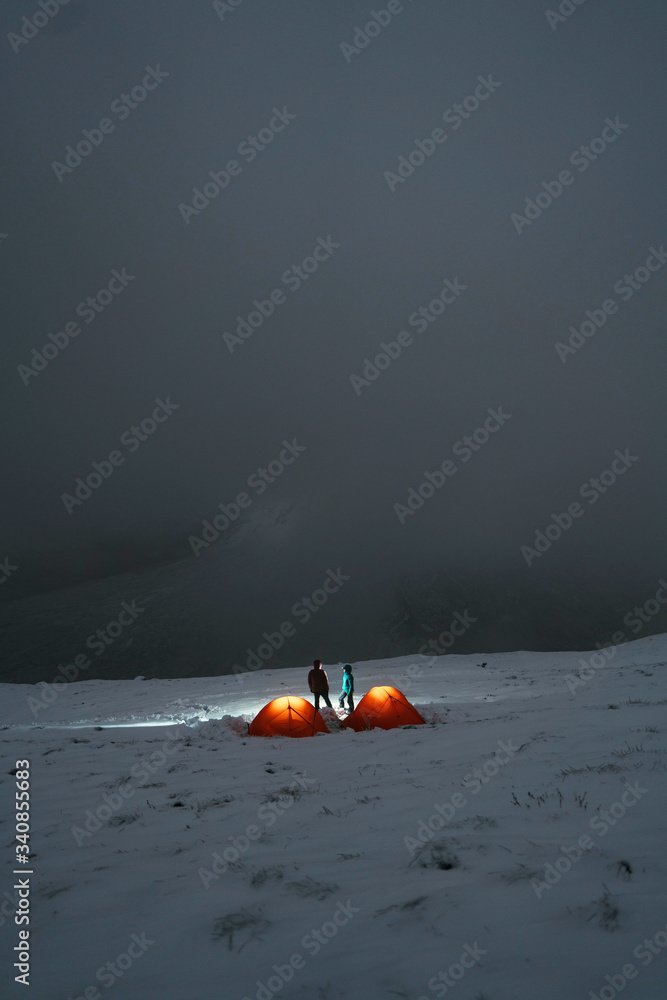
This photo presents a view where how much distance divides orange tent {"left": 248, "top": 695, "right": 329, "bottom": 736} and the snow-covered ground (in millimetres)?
2695

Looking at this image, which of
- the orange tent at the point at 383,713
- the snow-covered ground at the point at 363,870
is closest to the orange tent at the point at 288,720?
the orange tent at the point at 383,713

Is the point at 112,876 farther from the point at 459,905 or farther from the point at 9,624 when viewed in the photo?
the point at 9,624

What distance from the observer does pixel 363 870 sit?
13.6 ft

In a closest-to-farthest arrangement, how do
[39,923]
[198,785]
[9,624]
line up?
[39,923]
[198,785]
[9,624]

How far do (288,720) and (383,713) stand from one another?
7.67ft

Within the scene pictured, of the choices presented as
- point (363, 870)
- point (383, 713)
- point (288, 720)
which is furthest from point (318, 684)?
point (363, 870)

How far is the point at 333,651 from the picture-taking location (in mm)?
115562

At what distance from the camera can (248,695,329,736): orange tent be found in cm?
1136

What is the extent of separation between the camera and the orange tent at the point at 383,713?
1174 cm

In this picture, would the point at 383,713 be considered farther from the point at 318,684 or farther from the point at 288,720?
the point at 318,684

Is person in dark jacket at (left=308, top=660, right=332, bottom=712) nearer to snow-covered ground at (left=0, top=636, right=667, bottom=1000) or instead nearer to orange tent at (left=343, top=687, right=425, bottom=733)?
orange tent at (left=343, top=687, right=425, bottom=733)

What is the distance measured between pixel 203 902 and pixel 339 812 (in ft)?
6.36

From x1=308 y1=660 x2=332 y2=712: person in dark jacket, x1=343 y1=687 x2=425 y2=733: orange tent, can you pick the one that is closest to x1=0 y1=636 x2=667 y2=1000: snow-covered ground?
x1=343 y1=687 x2=425 y2=733: orange tent

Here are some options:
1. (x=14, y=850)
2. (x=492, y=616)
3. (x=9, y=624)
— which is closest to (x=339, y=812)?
(x=14, y=850)
